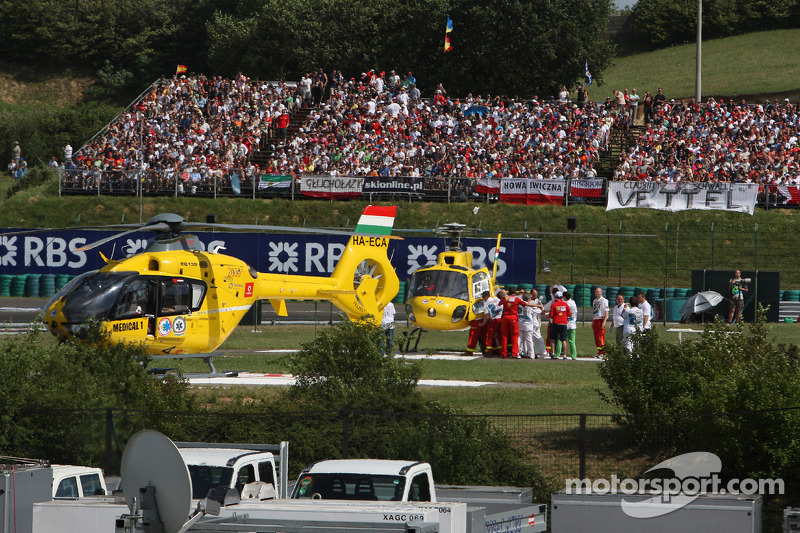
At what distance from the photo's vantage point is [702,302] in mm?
33750

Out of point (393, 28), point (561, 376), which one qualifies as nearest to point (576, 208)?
point (561, 376)

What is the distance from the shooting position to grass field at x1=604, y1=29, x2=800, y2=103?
7556cm

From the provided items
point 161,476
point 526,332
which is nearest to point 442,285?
point 526,332

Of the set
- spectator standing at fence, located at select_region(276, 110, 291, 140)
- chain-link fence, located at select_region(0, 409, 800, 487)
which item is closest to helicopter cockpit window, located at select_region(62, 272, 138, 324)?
chain-link fence, located at select_region(0, 409, 800, 487)

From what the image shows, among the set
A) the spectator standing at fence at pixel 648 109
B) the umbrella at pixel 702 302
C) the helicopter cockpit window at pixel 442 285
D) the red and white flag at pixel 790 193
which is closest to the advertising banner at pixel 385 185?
the spectator standing at fence at pixel 648 109

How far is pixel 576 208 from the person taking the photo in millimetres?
43812

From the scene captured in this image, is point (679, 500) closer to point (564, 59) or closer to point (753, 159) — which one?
point (753, 159)

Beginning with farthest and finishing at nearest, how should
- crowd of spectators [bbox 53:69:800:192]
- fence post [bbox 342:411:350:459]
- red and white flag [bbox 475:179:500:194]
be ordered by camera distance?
1. crowd of spectators [bbox 53:69:800:192]
2. red and white flag [bbox 475:179:500:194]
3. fence post [bbox 342:411:350:459]

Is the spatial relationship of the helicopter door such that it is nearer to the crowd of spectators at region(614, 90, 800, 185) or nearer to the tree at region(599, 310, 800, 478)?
the tree at region(599, 310, 800, 478)

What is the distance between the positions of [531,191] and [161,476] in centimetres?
3811

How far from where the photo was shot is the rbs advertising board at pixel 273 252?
3591 centimetres

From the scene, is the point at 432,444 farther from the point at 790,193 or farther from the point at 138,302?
the point at 790,193

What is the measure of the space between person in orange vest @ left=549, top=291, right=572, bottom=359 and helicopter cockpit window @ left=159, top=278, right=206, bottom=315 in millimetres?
8718

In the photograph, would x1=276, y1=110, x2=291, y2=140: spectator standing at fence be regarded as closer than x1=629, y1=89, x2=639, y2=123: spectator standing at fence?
Yes
